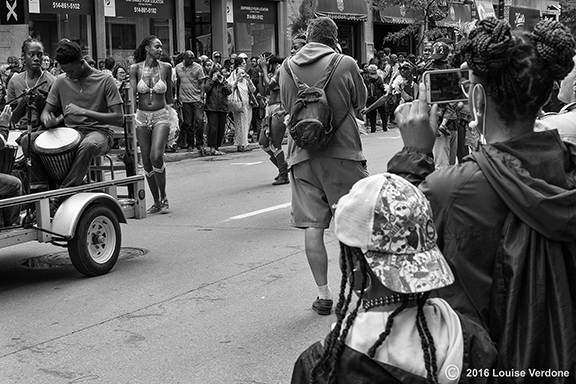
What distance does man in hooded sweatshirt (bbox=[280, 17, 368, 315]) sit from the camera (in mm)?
5934

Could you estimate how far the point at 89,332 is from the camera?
5.86 metres

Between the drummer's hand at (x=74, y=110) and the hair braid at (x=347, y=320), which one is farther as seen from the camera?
the drummer's hand at (x=74, y=110)

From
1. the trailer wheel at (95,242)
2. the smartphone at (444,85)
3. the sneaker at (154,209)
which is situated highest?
the smartphone at (444,85)

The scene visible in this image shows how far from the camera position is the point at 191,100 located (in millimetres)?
18734

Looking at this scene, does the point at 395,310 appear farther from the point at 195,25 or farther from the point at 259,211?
the point at 195,25

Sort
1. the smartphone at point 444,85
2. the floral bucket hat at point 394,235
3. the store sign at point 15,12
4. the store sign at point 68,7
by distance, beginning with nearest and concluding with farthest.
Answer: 1. the floral bucket hat at point 394,235
2. the smartphone at point 444,85
3. the store sign at point 15,12
4. the store sign at point 68,7

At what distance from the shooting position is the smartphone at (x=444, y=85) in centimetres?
294

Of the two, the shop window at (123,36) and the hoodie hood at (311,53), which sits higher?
the shop window at (123,36)

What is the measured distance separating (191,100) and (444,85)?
16.0m

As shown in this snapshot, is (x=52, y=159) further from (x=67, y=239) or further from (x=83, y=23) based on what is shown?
(x=83, y=23)

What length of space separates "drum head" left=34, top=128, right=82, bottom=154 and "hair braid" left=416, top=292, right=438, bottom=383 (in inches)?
222

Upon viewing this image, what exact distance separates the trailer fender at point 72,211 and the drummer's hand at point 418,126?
4.92 meters

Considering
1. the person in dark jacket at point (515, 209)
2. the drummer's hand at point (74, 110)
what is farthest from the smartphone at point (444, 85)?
the drummer's hand at point (74, 110)

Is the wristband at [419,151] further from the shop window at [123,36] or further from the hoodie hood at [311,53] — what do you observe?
the shop window at [123,36]
